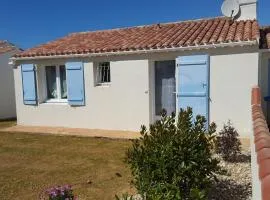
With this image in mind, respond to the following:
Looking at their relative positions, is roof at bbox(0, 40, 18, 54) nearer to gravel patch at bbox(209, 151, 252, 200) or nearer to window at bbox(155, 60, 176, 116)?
window at bbox(155, 60, 176, 116)

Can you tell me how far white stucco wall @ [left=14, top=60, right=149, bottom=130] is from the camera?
486 inches

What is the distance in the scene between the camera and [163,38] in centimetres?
1255

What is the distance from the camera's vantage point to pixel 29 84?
14.6 meters

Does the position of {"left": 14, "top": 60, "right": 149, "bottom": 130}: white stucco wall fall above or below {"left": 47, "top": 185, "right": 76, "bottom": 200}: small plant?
above

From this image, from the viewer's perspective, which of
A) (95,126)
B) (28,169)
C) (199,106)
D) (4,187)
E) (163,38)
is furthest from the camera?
(95,126)

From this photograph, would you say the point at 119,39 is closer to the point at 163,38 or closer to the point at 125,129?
the point at 163,38

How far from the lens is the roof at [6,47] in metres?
19.6

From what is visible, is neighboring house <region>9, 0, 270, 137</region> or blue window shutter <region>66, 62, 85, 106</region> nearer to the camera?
neighboring house <region>9, 0, 270, 137</region>

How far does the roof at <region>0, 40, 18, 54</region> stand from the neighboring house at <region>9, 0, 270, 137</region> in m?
4.80

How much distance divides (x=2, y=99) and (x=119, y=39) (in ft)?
29.5

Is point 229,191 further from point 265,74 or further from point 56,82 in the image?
point 56,82

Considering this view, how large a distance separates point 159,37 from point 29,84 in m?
6.51

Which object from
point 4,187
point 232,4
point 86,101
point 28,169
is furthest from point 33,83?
point 232,4

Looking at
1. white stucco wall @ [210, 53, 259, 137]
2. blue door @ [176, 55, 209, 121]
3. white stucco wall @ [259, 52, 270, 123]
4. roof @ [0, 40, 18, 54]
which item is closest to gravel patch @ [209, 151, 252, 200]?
white stucco wall @ [210, 53, 259, 137]
